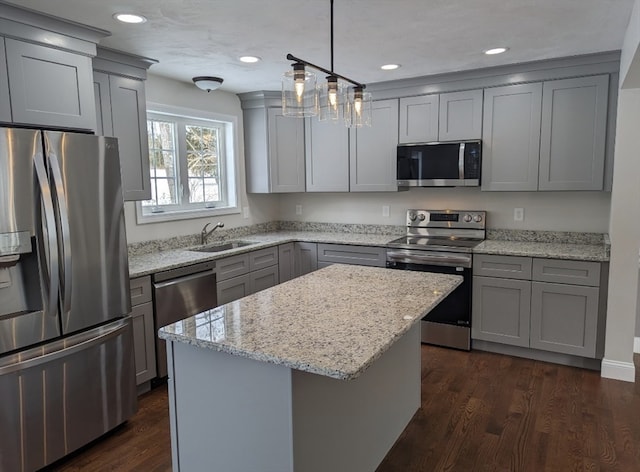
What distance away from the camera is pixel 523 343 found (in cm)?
347

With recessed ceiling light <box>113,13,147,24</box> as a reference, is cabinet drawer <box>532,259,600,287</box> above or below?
below

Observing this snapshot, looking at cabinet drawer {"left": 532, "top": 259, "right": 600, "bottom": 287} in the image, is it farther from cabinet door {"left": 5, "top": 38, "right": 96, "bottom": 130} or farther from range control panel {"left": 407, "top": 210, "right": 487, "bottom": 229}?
cabinet door {"left": 5, "top": 38, "right": 96, "bottom": 130}

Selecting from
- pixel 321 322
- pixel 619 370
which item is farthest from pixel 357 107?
pixel 619 370

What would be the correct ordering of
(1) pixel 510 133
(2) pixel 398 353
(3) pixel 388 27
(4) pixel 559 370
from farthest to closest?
(1) pixel 510 133
(4) pixel 559 370
(3) pixel 388 27
(2) pixel 398 353

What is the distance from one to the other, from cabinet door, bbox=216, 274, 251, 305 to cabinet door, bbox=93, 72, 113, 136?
1.35 m

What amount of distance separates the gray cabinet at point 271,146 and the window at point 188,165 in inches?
7.4

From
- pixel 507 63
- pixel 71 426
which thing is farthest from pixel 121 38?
pixel 507 63

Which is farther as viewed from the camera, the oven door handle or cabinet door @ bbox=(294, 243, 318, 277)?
cabinet door @ bbox=(294, 243, 318, 277)

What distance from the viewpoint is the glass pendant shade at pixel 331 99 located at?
2004 millimetres

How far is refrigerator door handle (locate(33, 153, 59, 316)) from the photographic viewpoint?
2102 millimetres

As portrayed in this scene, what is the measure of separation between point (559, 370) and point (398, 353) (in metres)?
1.79

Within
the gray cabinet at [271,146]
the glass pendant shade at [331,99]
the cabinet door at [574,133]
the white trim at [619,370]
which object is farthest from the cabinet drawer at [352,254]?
the glass pendant shade at [331,99]

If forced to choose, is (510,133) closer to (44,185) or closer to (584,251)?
(584,251)

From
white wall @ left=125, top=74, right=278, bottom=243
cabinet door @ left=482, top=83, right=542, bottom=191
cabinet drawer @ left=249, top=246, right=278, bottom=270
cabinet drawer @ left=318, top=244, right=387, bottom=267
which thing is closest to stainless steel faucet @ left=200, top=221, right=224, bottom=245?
white wall @ left=125, top=74, right=278, bottom=243
